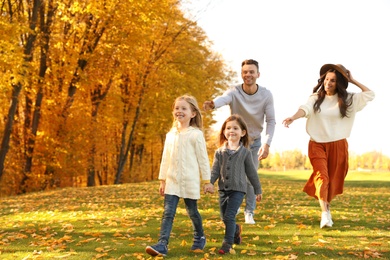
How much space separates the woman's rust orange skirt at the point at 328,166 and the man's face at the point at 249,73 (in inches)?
63.8

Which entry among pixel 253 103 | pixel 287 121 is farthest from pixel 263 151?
pixel 253 103

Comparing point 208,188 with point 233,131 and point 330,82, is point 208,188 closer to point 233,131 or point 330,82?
point 233,131

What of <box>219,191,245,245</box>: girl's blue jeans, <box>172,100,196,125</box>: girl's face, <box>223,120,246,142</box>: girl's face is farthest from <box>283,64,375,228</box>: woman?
<box>172,100,196,125</box>: girl's face

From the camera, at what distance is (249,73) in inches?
307

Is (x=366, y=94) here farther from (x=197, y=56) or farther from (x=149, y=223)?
(x=197, y=56)

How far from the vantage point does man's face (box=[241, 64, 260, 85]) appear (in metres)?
7.78

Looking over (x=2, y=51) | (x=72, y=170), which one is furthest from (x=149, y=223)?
(x=72, y=170)

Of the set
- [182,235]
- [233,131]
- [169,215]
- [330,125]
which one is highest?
[330,125]

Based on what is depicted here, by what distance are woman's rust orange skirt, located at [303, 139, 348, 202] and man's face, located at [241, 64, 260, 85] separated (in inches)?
63.8

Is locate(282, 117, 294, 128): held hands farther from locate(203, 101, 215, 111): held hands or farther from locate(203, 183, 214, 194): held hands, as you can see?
locate(203, 183, 214, 194): held hands

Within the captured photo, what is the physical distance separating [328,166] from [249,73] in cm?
217

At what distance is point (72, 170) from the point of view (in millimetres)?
23969

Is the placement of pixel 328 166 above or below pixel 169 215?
above

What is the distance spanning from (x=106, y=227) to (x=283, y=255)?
3.64 metres
